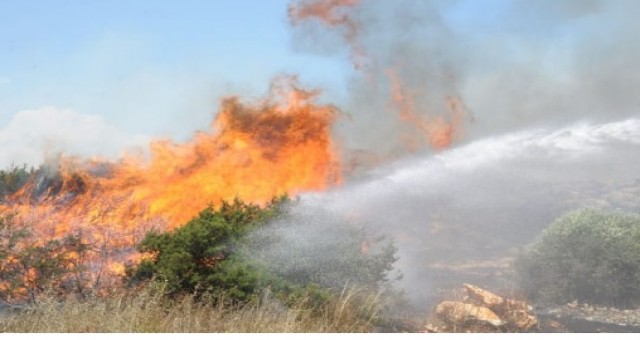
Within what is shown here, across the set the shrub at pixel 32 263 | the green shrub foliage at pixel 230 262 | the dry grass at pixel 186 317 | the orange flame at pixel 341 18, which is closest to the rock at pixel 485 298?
the green shrub foliage at pixel 230 262

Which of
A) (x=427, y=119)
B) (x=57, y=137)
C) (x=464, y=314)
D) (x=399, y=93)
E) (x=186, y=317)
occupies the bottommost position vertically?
(x=186, y=317)

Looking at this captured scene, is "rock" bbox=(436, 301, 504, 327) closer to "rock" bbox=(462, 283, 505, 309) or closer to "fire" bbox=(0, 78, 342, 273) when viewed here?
"rock" bbox=(462, 283, 505, 309)

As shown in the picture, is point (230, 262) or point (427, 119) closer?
point (230, 262)

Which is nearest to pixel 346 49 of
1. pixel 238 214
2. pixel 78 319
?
pixel 238 214

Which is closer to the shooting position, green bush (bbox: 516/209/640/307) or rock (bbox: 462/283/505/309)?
rock (bbox: 462/283/505/309)

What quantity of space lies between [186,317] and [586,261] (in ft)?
20.5

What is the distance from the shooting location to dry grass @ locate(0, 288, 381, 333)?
6020 mm

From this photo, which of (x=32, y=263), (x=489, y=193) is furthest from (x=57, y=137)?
(x=489, y=193)

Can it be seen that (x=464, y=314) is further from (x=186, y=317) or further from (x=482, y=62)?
(x=482, y=62)

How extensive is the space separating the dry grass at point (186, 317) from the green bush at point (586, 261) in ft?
11.3

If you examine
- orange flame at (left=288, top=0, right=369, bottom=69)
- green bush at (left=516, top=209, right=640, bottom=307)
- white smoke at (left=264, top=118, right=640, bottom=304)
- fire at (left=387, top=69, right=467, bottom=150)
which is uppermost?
orange flame at (left=288, top=0, right=369, bottom=69)

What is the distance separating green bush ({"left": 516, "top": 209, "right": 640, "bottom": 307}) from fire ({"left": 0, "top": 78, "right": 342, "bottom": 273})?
3.52 m

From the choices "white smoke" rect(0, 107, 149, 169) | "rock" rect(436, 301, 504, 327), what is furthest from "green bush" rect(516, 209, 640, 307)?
"white smoke" rect(0, 107, 149, 169)

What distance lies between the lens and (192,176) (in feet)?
36.8
